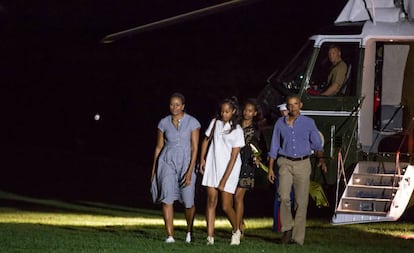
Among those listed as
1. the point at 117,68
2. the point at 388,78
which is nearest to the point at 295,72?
the point at 388,78

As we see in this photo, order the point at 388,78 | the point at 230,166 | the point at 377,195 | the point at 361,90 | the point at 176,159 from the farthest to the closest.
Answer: the point at 388,78 → the point at 361,90 → the point at 377,195 → the point at 176,159 → the point at 230,166

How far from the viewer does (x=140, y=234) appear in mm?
17438

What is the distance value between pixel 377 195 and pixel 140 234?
2981 millimetres

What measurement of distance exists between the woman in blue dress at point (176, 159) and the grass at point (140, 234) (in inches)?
20.0

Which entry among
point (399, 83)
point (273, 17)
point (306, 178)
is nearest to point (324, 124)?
point (399, 83)

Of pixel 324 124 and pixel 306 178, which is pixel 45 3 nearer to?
pixel 324 124

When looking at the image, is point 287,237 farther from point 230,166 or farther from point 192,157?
point 192,157

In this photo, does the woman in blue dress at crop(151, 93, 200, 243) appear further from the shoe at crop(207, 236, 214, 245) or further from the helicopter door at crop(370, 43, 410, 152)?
the helicopter door at crop(370, 43, 410, 152)

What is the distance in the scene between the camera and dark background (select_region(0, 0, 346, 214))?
33.3 m

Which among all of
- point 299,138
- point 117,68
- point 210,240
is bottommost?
point 210,240

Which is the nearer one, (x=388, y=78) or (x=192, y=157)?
(x=192, y=157)

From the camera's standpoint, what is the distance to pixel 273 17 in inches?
1331

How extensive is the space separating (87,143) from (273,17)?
6.28 m

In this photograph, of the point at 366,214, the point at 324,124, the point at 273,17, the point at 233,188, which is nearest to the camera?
the point at 233,188
